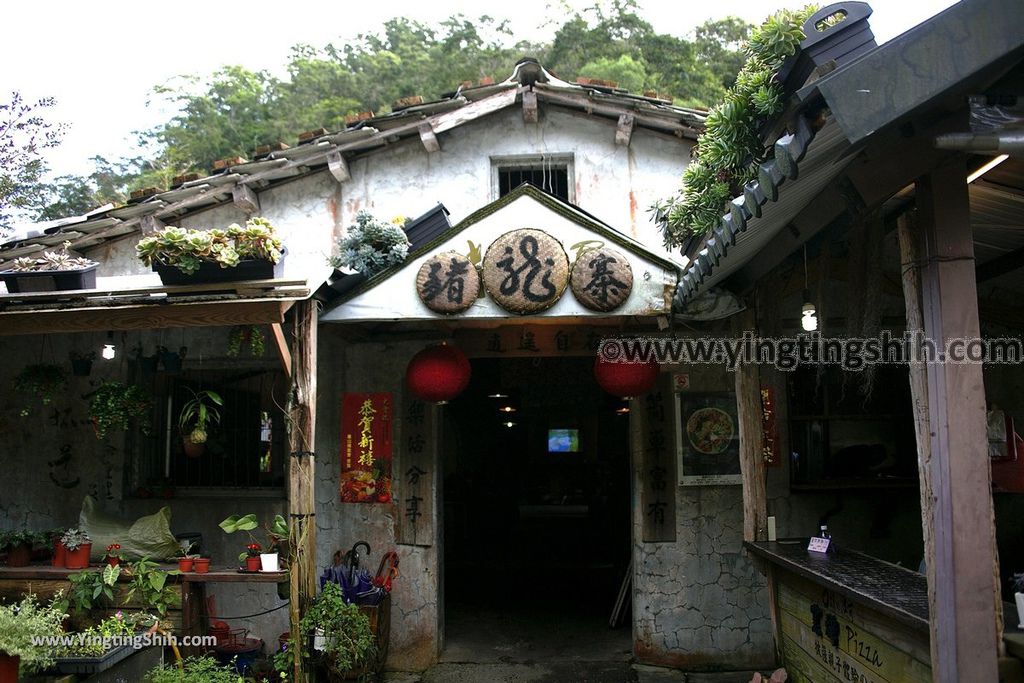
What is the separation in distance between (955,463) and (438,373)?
4.58 m

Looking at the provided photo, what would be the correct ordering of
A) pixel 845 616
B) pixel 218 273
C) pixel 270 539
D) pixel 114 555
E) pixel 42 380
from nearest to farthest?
pixel 845 616, pixel 218 273, pixel 270 539, pixel 114 555, pixel 42 380

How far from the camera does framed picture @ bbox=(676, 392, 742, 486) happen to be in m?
8.38

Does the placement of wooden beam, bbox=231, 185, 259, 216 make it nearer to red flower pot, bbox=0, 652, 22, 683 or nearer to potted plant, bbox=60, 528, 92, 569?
potted plant, bbox=60, 528, 92, 569

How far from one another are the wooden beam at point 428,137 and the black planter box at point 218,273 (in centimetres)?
332

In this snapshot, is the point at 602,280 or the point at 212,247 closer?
the point at 212,247

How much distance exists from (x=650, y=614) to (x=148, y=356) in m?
6.12

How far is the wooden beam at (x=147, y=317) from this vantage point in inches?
238

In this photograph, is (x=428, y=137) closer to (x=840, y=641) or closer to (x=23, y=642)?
(x=23, y=642)

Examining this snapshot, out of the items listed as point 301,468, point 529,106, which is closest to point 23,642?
point 301,468

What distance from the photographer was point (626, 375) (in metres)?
7.18

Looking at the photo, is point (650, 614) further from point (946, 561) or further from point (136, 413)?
point (136, 413)

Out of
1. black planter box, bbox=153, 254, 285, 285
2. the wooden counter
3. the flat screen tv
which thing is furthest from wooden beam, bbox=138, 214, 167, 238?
the flat screen tv

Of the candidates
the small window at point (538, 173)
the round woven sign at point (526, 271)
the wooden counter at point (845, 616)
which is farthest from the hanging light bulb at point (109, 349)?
the wooden counter at point (845, 616)

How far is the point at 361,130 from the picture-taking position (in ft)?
29.1
